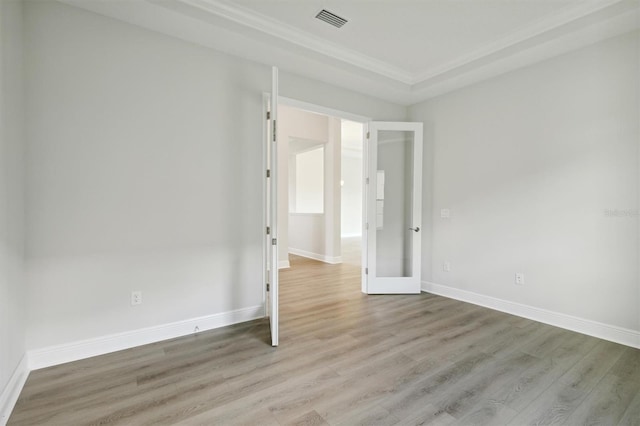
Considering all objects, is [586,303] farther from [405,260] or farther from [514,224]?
[405,260]

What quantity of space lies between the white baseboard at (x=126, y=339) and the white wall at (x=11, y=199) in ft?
0.63

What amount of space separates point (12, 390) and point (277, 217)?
6.68 feet

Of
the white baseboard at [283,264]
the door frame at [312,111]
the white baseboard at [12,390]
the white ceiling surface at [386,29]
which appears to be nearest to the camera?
the white baseboard at [12,390]

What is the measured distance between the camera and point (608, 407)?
1846mm

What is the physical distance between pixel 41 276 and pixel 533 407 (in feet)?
11.6

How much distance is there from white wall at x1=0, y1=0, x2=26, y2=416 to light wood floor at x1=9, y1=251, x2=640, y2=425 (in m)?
0.32

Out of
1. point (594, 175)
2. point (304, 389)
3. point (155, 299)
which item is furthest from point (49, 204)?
point (594, 175)

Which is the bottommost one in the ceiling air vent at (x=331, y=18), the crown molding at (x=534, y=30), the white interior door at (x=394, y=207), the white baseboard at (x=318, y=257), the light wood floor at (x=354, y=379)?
the light wood floor at (x=354, y=379)

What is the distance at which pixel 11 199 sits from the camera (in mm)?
1929

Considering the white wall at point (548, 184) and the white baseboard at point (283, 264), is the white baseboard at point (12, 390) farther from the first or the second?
the white wall at point (548, 184)

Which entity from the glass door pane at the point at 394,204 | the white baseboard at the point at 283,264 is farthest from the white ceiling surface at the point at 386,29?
the white baseboard at the point at 283,264

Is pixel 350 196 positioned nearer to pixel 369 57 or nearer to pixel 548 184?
pixel 369 57

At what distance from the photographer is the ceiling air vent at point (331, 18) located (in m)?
2.68

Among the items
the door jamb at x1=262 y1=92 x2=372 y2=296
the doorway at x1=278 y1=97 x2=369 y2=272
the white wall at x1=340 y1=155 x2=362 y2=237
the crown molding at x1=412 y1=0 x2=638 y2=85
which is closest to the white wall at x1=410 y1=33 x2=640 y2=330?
the crown molding at x1=412 y1=0 x2=638 y2=85
